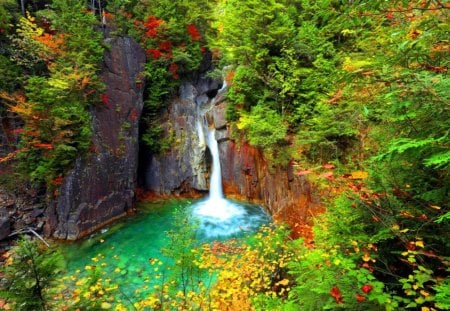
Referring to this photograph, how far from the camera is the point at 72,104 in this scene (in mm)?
11531

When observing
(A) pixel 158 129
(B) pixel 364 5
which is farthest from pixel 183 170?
(B) pixel 364 5

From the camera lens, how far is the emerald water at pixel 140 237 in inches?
363

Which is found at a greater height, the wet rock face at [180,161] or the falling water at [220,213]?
the wet rock face at [180,161]

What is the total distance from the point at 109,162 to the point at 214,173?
5874 mm

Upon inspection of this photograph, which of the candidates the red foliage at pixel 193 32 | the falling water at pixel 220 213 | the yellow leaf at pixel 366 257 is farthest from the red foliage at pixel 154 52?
the yellow leaf at pixel 366 257

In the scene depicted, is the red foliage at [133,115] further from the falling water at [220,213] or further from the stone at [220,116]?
the falling water at [220,213]

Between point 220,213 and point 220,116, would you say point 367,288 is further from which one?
point 220,116

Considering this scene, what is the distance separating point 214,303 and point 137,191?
439 inches

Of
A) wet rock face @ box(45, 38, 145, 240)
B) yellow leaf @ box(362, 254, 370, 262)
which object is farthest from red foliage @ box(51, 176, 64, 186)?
yellow leaf @ box(362, 254, 370, 262)

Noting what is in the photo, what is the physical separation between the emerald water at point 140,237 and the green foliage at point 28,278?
5.44 meters

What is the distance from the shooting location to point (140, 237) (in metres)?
11.5

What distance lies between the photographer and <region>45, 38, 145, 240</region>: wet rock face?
446 inches

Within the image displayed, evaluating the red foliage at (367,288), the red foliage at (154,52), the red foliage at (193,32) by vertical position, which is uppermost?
the red foliage at (193,32)

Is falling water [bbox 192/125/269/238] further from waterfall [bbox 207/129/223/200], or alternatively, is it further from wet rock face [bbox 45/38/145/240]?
wet rock face [bbox 45/38/145/240]
